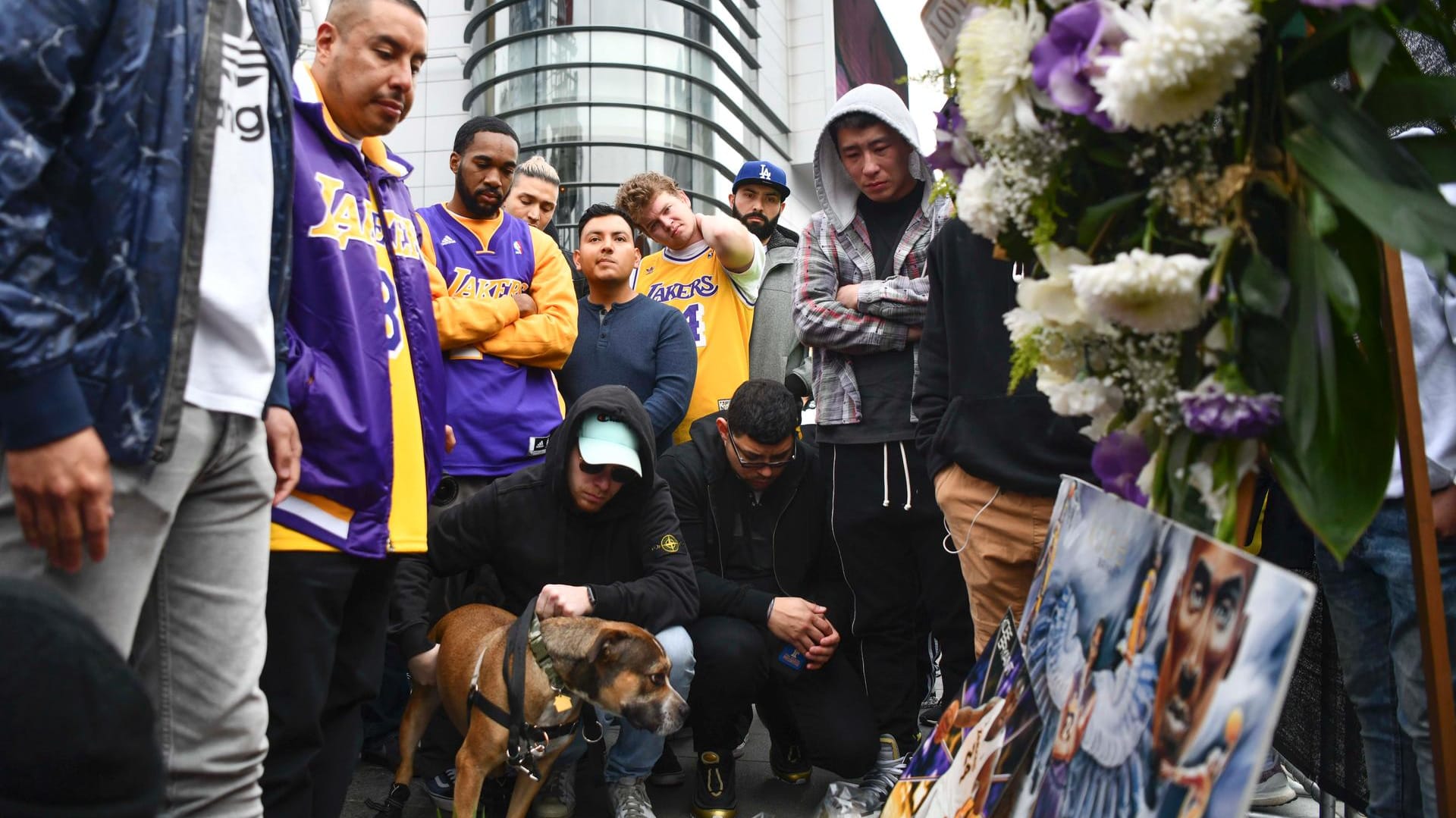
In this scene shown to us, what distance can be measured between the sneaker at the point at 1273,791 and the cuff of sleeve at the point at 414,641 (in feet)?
8.73

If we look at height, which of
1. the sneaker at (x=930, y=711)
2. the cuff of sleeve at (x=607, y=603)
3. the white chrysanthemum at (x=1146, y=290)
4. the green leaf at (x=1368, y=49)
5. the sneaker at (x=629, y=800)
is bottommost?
the sneaker at (x=930, y=711)

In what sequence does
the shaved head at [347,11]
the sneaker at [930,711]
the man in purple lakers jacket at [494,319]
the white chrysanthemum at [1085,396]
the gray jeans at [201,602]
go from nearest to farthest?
the white chrysanthemum at [1085,396], the gray jeans at [201,602], the shaved head at [347,11], the man in purple lakers jacket at [494,319], the sneaker at [930,711]

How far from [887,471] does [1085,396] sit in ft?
6.95

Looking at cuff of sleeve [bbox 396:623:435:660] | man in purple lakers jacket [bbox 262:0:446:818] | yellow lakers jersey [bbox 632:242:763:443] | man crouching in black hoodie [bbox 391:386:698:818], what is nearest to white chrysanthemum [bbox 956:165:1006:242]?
man in purple lakers jacket [bbox 262:0:446:818]

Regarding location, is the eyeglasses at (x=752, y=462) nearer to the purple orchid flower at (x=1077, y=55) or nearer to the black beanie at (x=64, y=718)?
the purple orchid flower at (x=1077, y=55)

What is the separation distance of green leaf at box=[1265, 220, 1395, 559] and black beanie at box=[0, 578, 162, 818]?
1.13m

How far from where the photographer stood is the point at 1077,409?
51.7 inches

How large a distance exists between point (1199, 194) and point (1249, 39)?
0.51 ft

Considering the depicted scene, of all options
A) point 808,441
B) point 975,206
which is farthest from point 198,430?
point 808,441

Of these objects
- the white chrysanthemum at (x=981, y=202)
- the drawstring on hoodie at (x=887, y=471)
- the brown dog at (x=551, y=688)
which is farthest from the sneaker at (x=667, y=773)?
the white chrysanthemum at (x=981, y=202)

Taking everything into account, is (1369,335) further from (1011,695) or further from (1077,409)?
(1011,695)

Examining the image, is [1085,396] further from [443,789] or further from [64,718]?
[443,789]

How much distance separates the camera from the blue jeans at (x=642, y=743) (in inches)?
137

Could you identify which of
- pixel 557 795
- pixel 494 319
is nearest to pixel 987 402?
pixel 494 319
